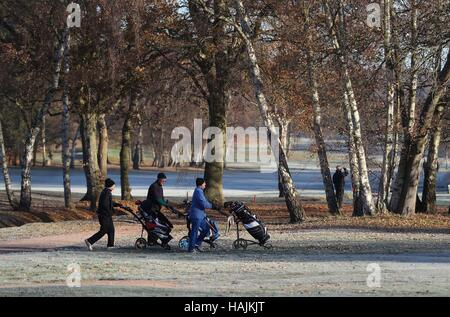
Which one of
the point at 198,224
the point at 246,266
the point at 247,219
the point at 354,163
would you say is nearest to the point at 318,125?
the point at 354,163

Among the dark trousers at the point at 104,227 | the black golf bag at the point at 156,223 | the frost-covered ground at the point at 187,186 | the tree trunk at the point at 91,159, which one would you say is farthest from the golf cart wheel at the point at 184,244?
the frost-covered ground at the point at 187,186

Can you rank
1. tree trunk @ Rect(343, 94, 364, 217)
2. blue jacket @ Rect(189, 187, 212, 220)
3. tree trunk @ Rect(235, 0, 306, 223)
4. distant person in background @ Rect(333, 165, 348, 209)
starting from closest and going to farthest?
blue jacket @ Rect(189, 187, 212, 220) < tree trunk @ Rect(343, 94, 364, 217) < tree trunk @ Rect(235, 0, 306, 223) < distant person in background @ Rect(333, 165, 348, 209)

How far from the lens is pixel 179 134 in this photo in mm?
78500

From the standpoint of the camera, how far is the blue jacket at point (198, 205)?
67.0 feet

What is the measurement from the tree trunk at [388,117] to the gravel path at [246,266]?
5.01 metres

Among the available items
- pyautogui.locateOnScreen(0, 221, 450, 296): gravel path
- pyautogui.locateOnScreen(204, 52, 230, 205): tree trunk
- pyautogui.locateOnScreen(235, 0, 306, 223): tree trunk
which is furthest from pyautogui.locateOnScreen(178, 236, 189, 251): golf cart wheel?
pyautogui.locateOnScreen(204, 52, 230, 205): tree trunk

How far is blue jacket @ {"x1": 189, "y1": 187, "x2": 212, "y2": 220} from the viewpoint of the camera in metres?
20.4

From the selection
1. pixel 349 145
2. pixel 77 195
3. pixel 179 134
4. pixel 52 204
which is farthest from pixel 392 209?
pixel 179 134

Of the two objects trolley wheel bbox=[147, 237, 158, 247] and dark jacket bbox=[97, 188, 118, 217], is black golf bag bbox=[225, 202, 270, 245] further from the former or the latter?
dark jacket bbox=[97, 188, 118, 217]

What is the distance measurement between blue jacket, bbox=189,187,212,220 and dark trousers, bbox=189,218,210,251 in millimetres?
121

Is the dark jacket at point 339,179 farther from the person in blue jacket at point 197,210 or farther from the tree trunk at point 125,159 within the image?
the person in blue jacket at point 197,210

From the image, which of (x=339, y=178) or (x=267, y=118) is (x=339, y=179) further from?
(x=267, y=118)

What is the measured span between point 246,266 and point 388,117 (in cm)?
1378

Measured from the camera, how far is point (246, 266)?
1838 cm
